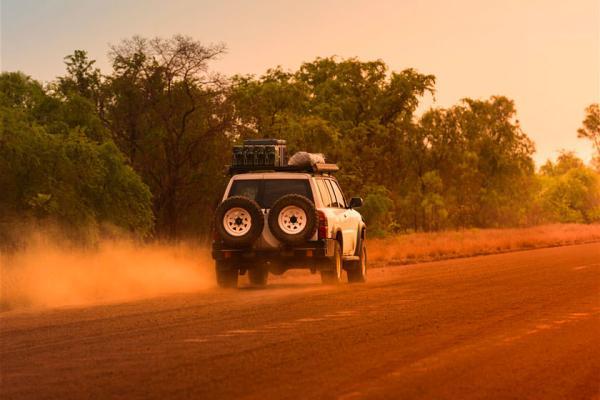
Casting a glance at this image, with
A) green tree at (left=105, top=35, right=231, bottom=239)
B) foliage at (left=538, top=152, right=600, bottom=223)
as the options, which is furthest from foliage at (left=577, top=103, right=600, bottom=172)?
green tree at (left=105, top=35, right=231, bottom=239)

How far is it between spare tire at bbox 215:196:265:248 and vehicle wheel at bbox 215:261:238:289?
0.58m

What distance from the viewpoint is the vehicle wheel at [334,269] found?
68.8 ft

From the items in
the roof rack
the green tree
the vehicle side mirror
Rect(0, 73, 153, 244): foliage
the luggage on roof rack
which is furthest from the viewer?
the green tree

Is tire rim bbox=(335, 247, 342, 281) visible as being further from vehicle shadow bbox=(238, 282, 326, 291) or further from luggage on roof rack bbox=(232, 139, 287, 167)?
luggage on roof rack bbox=(232, 139, 287, 167)

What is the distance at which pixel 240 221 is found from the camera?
20.6 meters

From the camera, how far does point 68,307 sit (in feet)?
56.7

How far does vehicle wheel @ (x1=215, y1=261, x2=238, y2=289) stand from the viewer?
21.0m

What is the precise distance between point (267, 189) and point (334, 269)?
1.88 m

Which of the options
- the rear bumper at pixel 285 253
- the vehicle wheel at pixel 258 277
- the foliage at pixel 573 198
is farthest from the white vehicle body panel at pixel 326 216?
the foliage at pixel 573 198

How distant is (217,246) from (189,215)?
19247 millimetres

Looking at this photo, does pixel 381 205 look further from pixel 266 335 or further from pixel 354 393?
pixel 354 393

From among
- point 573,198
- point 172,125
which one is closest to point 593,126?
point 573,198

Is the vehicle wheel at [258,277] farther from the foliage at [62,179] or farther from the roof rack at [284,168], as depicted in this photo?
the foliage at [62,179]

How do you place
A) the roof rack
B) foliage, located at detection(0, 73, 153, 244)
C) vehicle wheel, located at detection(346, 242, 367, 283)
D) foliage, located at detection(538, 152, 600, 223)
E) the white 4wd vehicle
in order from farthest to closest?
foliage, located at detection(538, 152, 600, 223), foliage, located at detection(0, 73, 153, 244), vehicle wheel, located at detection(346, 242, 367, 283), the roof rack, the white 4wd vehicle
